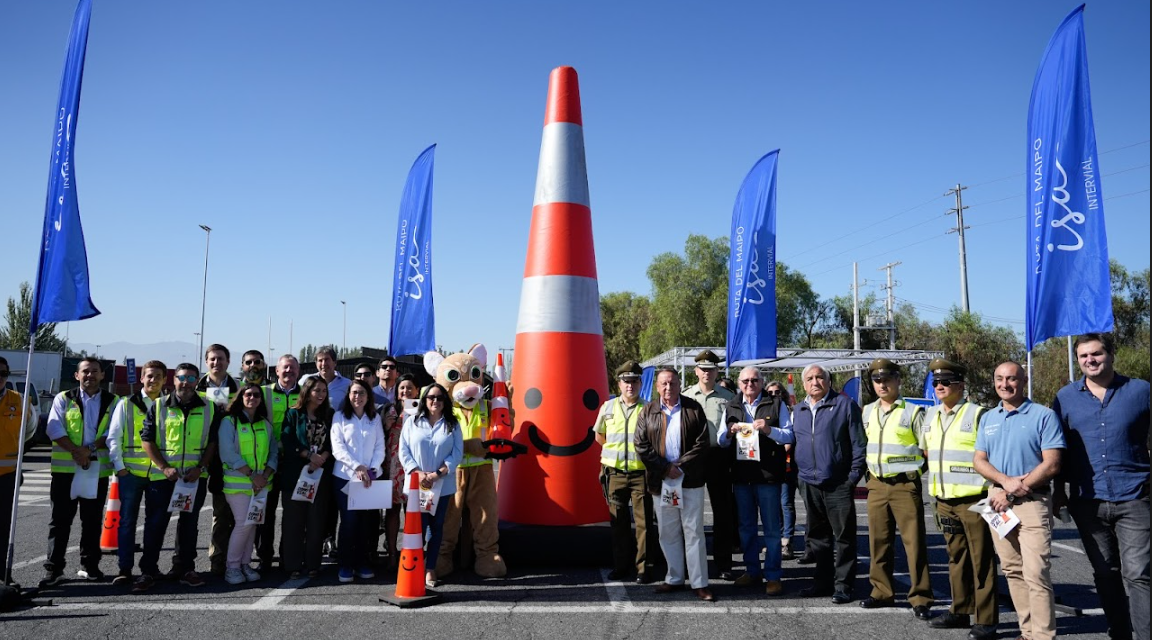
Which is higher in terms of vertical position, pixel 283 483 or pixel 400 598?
pixel 283 483

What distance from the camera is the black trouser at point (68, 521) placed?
5926 millimetres

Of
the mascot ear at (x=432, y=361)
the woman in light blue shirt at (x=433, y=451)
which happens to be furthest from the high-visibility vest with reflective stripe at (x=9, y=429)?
the mascot ear at (x=432, y=361)

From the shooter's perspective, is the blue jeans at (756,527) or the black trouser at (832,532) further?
the blue jeans at (756,527)

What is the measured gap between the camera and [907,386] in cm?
3659

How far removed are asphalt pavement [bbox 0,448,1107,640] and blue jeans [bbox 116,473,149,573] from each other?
0.25 meters

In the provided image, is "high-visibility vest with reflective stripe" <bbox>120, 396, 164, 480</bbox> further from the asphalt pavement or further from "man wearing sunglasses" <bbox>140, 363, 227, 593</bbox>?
the asphalt pavement

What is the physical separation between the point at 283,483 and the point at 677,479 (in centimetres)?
342

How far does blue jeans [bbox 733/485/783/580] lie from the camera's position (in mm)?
5762

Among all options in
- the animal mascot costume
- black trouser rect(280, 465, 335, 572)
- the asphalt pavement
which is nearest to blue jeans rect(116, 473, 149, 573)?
the asphalt pavement

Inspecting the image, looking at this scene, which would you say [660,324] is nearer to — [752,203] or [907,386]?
[907,386]

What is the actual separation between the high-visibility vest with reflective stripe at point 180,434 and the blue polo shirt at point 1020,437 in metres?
6.02

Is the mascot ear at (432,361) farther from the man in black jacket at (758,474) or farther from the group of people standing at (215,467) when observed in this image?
the man in black jacket at (758,474)

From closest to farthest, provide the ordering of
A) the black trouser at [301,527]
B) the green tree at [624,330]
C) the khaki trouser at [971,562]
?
the khaki trouser at [971,562] → the black trouser at [301,527] → the green tree at [624,330]

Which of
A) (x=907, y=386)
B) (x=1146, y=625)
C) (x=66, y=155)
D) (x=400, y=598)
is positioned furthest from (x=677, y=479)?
(x=907, y=386)
